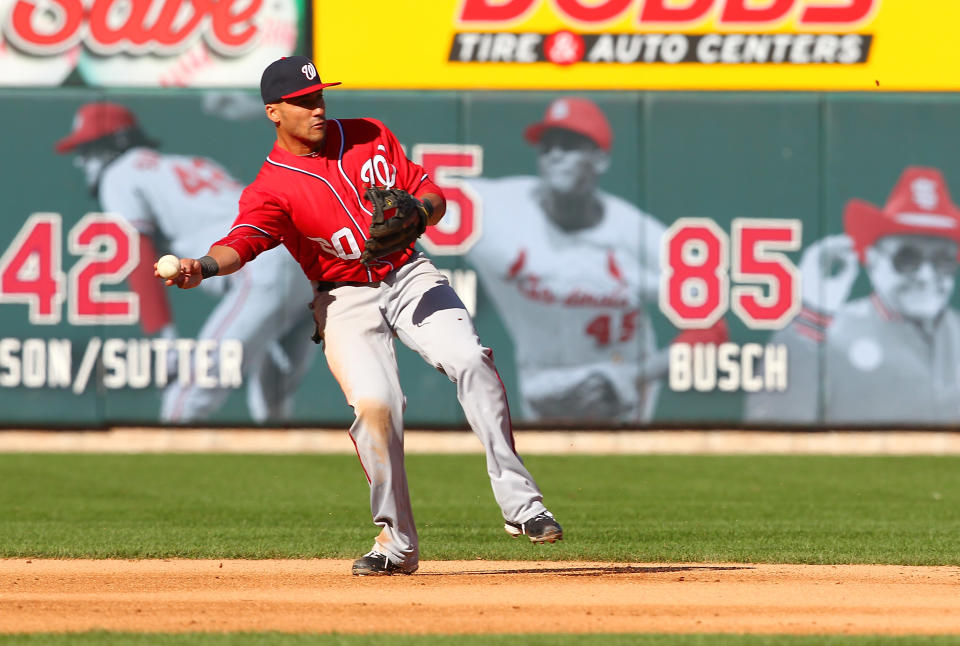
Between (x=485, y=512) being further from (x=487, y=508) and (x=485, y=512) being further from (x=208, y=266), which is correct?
(x=208, y=266)

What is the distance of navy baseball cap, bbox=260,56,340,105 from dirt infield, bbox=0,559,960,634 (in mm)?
2307

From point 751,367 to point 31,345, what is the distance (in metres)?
8.27

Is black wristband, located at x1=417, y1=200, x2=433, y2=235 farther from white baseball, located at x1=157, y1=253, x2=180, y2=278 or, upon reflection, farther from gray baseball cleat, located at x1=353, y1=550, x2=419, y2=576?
gray baseball cleat, located at x1=353, y1=550, x2=419, y2=576

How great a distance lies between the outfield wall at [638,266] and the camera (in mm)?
17734

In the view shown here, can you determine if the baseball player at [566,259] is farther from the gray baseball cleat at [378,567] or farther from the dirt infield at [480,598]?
the gray baseball cleat at [378,567]

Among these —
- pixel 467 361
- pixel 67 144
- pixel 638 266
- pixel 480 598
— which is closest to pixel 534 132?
pixel 638 266

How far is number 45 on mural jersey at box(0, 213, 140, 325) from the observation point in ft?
57.9

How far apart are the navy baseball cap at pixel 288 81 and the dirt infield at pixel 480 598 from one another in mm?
2307

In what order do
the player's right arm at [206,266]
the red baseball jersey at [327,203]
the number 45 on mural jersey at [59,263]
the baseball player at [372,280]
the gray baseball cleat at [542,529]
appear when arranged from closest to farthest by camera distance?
the player's right arm at [206,266] < the gray baseball cleat at [542,529] < the baseball player at [372,280] < the red baseball jersey at [327,203] < the number 45 on mural jersey at [59,263]

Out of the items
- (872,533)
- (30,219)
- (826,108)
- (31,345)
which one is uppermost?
(826,108)

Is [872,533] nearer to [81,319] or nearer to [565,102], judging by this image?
[565,102]

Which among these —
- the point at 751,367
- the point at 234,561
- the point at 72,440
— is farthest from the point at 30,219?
the point at 234,561

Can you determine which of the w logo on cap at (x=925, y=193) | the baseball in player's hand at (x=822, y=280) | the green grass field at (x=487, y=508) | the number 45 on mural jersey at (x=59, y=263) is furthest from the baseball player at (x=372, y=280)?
the w logo on cap at (x=925, y=193)

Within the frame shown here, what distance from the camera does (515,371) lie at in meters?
18.0
